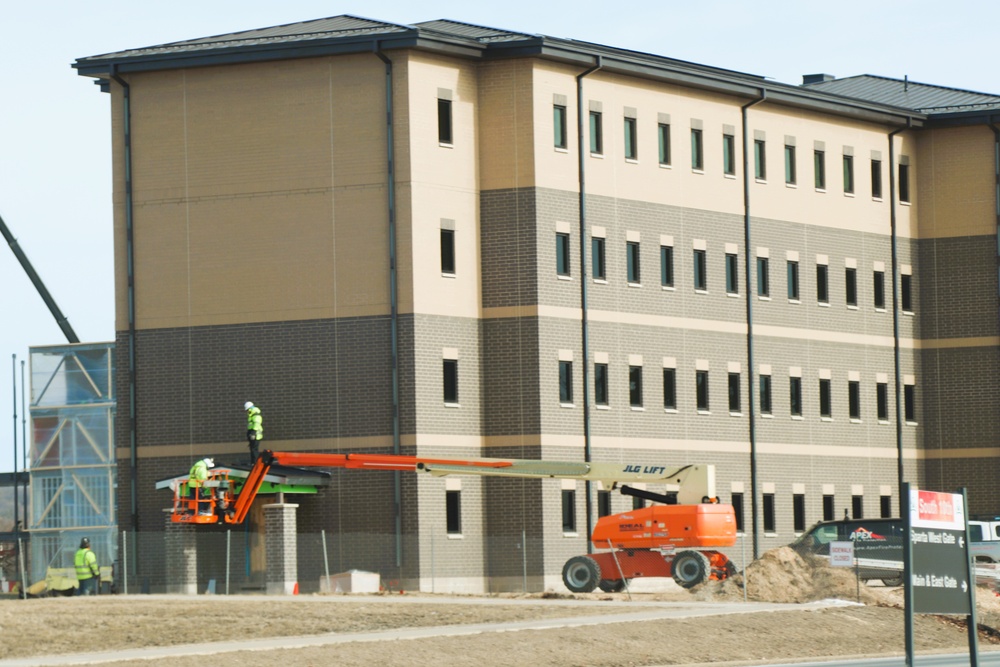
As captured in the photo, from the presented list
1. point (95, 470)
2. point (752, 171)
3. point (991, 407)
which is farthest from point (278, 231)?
point (991, 407)

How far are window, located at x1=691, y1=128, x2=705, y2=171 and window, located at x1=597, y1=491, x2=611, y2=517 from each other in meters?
10.3

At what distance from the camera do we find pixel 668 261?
60781 millimetres

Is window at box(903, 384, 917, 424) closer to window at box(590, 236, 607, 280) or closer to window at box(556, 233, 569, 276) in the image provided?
window at box(590, 236, 607, 280)

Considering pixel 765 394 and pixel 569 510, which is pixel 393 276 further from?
pixel 765 394

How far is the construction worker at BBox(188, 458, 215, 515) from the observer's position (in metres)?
50.4

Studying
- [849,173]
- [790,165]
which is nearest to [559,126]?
[790,165]

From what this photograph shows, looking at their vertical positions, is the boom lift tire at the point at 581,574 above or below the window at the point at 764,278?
below

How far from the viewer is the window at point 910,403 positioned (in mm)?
68812

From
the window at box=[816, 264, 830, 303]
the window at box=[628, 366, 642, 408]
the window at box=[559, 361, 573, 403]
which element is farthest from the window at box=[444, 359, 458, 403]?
the window at box=[816, 264, 830, 303]

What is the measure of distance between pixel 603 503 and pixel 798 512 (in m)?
9.27

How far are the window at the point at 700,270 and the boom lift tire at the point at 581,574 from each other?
13584 millimetres

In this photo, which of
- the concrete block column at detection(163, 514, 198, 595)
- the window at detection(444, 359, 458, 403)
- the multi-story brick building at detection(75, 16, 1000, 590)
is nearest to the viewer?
the concrete block column at detection(163, 514, 198, 595)

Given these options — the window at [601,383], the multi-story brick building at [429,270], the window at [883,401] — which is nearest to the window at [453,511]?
the multi-story brick building at [429,270]

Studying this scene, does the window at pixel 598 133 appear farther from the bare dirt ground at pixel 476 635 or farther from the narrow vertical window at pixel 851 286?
the bare dirt ground at pixel 476 635
